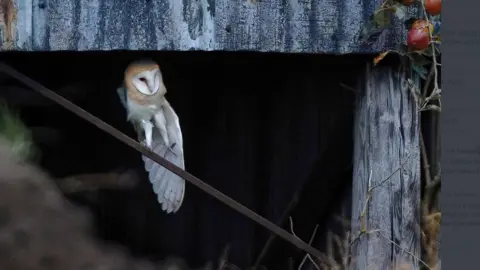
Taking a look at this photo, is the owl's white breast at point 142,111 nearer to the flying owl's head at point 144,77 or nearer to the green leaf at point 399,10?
the flying owl's head at point 144,77

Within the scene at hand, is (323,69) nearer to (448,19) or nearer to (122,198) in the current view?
(122,198)

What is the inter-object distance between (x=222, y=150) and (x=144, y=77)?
5.34 ft

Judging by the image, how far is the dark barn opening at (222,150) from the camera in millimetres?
5078

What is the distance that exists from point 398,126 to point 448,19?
2.49 m

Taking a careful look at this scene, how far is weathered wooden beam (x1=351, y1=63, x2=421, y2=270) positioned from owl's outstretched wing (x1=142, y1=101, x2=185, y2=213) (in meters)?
0.84

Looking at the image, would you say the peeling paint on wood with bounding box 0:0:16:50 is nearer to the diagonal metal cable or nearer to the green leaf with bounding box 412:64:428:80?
the diagonal metal cable

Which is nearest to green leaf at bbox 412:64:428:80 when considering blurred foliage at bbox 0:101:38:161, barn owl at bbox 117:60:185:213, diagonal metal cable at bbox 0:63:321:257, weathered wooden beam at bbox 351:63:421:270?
weathered wooden beam at bbox 351:63:421:270

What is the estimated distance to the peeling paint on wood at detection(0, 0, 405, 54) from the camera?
3791 millimetres

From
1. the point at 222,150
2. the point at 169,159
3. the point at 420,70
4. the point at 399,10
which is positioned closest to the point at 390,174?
the point at 420,70

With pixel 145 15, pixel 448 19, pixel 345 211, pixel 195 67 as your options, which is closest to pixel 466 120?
pixel 448 19

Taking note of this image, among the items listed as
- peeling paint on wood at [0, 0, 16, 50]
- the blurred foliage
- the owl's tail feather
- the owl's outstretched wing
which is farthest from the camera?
the owl's tail feather

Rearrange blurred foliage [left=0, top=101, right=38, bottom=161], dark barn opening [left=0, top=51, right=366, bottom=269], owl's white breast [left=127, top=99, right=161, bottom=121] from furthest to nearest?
dark barn opening [left=0, top=51, right=366, bottom=269]
owl's white breast [left=127, top=99, right=161, bottom=121]
blurred foliage [left=0, top=101, right=38, bottom=161]

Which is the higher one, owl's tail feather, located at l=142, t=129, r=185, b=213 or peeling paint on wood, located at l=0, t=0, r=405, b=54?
peeling paint on wood, located at l=0, t=0, r=405, b=54

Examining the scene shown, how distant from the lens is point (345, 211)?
495 centimetres
